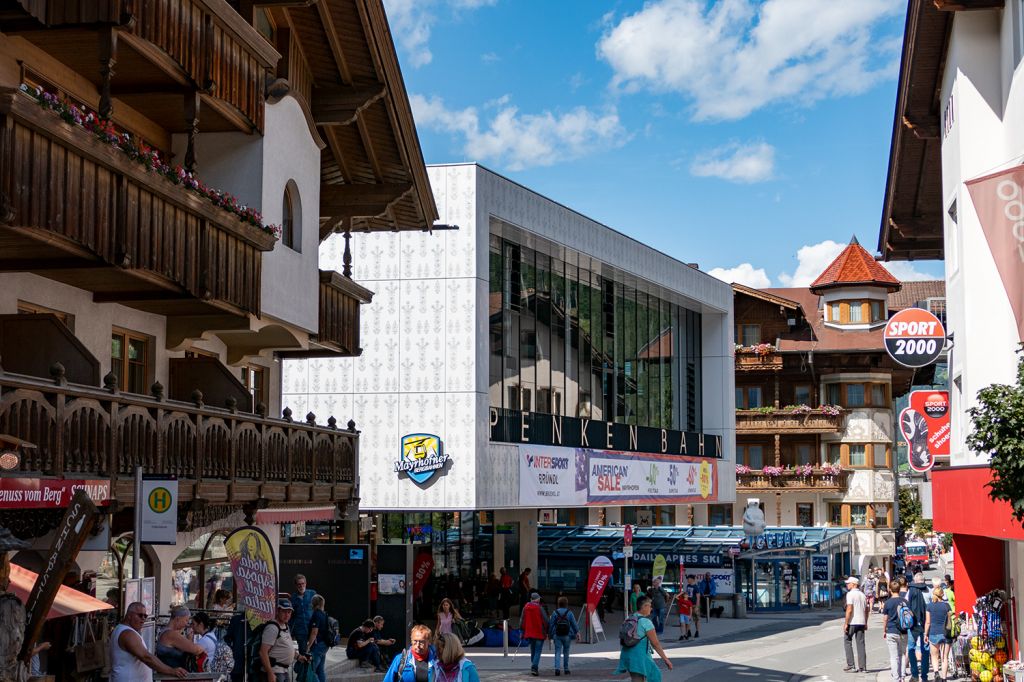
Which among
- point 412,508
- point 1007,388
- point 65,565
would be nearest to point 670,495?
point 412,508

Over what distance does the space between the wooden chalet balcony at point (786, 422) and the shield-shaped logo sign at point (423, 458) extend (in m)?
39.8

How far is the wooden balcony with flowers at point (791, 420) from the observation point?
71500 mm

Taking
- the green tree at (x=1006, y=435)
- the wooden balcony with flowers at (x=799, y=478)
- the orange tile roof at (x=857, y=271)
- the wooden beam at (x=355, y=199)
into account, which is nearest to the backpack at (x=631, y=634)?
the green tree at (x=1006, y=435)

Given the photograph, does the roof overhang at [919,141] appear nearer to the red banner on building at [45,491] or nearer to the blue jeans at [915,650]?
the blue jeans at [915,650]

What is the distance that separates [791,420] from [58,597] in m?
62.1

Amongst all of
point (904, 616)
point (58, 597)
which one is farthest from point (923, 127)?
point (58, 597)

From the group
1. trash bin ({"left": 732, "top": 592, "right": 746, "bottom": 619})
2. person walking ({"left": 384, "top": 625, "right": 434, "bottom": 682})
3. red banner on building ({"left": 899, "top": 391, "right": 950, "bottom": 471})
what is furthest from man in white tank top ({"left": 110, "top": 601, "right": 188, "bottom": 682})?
trash bin ({"left": 732, "top": 592, "right": 746, "bottom": 619})

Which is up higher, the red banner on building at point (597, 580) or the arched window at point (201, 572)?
the arched window at point (201, 572)

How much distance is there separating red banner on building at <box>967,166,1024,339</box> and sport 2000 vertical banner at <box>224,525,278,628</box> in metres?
10.3

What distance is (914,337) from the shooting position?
85.0 feet

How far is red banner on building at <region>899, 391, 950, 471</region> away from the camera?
2638 centimetres

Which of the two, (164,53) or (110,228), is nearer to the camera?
(110,228)

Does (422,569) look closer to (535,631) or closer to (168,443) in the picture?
(535,631)

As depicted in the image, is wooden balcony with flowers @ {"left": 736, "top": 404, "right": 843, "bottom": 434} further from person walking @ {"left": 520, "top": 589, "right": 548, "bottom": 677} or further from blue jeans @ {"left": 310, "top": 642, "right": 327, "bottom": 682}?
blue jeans @ {"left": 310, "top": 642, "right": 327, "bottom": 682}
